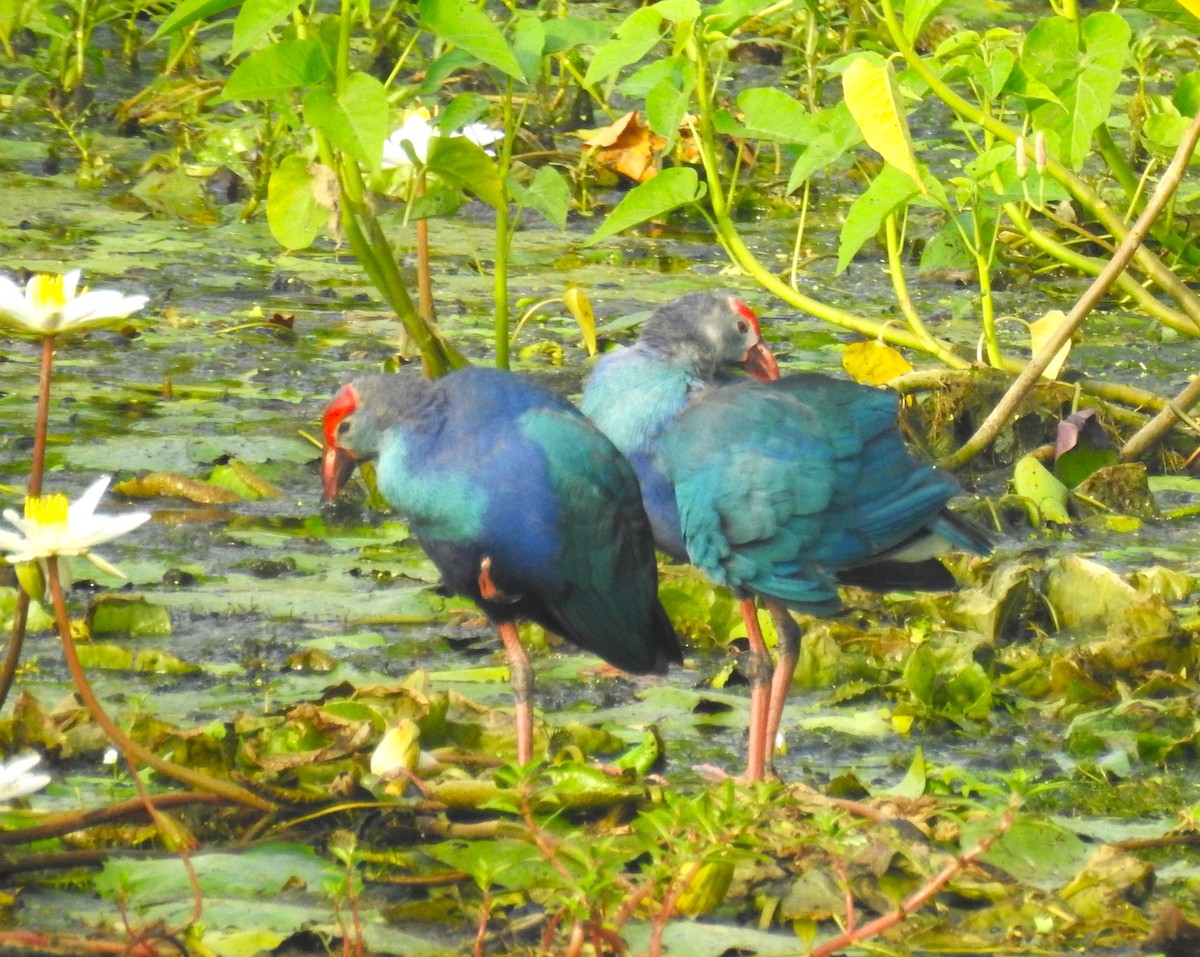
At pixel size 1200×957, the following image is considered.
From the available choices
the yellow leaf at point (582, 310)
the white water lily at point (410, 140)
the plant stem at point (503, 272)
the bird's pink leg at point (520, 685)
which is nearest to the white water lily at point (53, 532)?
the bird's pink leg at point (520, 685)

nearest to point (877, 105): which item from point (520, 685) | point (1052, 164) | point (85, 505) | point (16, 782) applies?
point (1052, 164)

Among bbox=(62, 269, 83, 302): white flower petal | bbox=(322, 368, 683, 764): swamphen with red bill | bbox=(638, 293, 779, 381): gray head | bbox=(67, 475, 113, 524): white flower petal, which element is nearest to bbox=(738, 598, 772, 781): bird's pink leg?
bbox=(322, 368, 683, 764): swamphen with red bill

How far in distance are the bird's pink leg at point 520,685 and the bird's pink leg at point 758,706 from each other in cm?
33

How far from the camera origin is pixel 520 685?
283 cm

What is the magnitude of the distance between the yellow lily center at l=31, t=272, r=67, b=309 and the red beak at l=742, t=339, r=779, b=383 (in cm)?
141

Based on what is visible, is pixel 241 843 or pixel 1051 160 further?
pixel 1051 160

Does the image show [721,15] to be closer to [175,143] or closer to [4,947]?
[4,947]

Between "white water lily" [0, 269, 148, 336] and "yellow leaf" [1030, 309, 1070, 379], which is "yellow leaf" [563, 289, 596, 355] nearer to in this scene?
"yellow leaf" [1030, 309, 1070, 379]

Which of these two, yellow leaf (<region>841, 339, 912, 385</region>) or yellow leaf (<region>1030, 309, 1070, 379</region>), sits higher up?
yellow leaf (<region>1030, 309, 1070, 379</region>)

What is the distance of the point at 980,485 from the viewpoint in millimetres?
4309

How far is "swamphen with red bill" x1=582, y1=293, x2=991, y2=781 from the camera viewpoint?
290cm

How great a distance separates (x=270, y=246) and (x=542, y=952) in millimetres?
4029

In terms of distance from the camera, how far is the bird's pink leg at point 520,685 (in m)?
2.77

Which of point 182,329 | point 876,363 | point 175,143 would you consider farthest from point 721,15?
point 175,143
